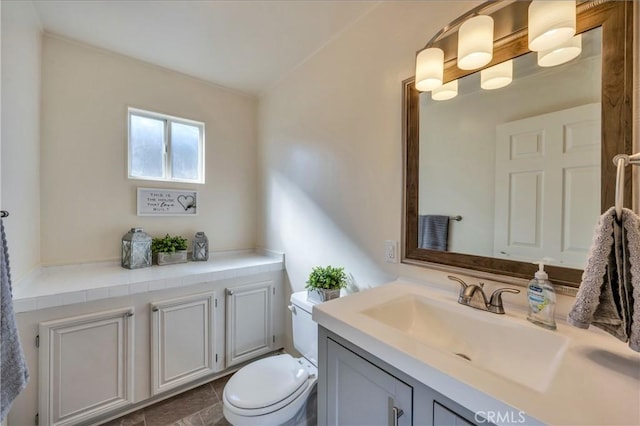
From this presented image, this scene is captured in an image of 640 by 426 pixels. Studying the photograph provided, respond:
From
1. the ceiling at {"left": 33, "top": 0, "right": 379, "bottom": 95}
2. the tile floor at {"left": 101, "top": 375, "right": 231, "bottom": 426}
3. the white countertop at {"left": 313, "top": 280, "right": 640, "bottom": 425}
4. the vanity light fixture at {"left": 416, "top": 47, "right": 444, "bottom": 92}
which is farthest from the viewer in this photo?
the tile floor at {"left": 101, "top": 375, "right": 231, "bottom": 426}

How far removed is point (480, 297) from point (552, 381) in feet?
1.40

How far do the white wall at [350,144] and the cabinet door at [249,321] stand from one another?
0.29 metres

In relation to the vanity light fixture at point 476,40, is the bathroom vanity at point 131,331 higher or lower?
lower

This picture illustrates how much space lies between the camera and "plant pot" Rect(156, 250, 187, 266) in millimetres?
2012

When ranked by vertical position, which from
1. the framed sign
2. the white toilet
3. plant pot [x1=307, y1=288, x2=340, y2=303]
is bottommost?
the white toilet

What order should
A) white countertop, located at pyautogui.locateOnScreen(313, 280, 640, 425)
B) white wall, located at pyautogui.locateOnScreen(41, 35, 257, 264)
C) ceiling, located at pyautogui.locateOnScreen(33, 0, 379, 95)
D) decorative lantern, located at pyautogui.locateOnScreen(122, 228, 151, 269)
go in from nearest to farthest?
white countertop, located at pyautogui.locateOnScreen(313, 280, 640, 425) → ceiling, located at pyautogui.locateOnScreen(33, 0, 379, 95) → white wall, located at pyautogui.locateOnScreen(41, 35, 257, 264) → decorative lantern, located at pyautogui.locateOnScreen(122, 228, 151, 269)

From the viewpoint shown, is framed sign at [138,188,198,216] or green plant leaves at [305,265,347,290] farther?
framed sign at [138,188,198,216]

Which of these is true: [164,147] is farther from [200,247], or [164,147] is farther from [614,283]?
[614,283]

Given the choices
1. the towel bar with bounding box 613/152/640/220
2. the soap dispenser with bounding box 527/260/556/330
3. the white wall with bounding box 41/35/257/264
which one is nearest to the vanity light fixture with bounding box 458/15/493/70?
the towel bar with bounding box 613/152/640/220

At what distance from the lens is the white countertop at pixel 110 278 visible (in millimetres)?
1353

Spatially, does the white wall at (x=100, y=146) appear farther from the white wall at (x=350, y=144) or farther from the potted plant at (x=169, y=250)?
the white wall at (x=350, y=144)

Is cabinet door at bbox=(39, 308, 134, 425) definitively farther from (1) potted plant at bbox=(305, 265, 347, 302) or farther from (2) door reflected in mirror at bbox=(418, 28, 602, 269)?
(2) door reflected in mirror at bbox=(418, 28, 602, 269)

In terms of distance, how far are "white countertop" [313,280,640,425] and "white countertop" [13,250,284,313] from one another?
1300 millimetres

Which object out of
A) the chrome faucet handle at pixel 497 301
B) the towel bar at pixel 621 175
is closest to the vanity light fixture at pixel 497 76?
the towel bar at pixel 621 175
